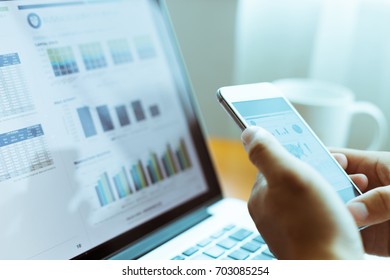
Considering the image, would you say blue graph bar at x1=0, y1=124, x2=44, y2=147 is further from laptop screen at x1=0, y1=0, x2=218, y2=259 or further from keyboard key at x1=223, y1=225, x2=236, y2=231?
keyboard key at x1=223, y1=225, x2=236, y2=231

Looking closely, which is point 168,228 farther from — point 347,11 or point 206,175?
point 347,11

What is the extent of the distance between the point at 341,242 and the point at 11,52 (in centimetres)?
35

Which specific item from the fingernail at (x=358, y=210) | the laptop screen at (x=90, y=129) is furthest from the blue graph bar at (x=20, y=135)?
the fingernail at (x=358, y=210)

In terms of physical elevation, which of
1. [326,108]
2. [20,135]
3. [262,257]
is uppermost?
[20,135]

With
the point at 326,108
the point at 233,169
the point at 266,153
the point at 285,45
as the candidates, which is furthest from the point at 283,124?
the point at 285,45

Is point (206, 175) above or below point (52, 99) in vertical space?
below

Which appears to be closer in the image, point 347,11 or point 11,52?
point 11,52

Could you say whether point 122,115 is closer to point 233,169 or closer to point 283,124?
point 283,124

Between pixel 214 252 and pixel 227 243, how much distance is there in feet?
0.08

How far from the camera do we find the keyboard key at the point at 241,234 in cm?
51

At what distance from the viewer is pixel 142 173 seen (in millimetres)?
522

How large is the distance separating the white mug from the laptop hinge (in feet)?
0.75

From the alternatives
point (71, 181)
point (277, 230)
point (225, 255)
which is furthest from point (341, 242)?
point (71, 181)

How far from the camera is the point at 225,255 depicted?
0.47 m
